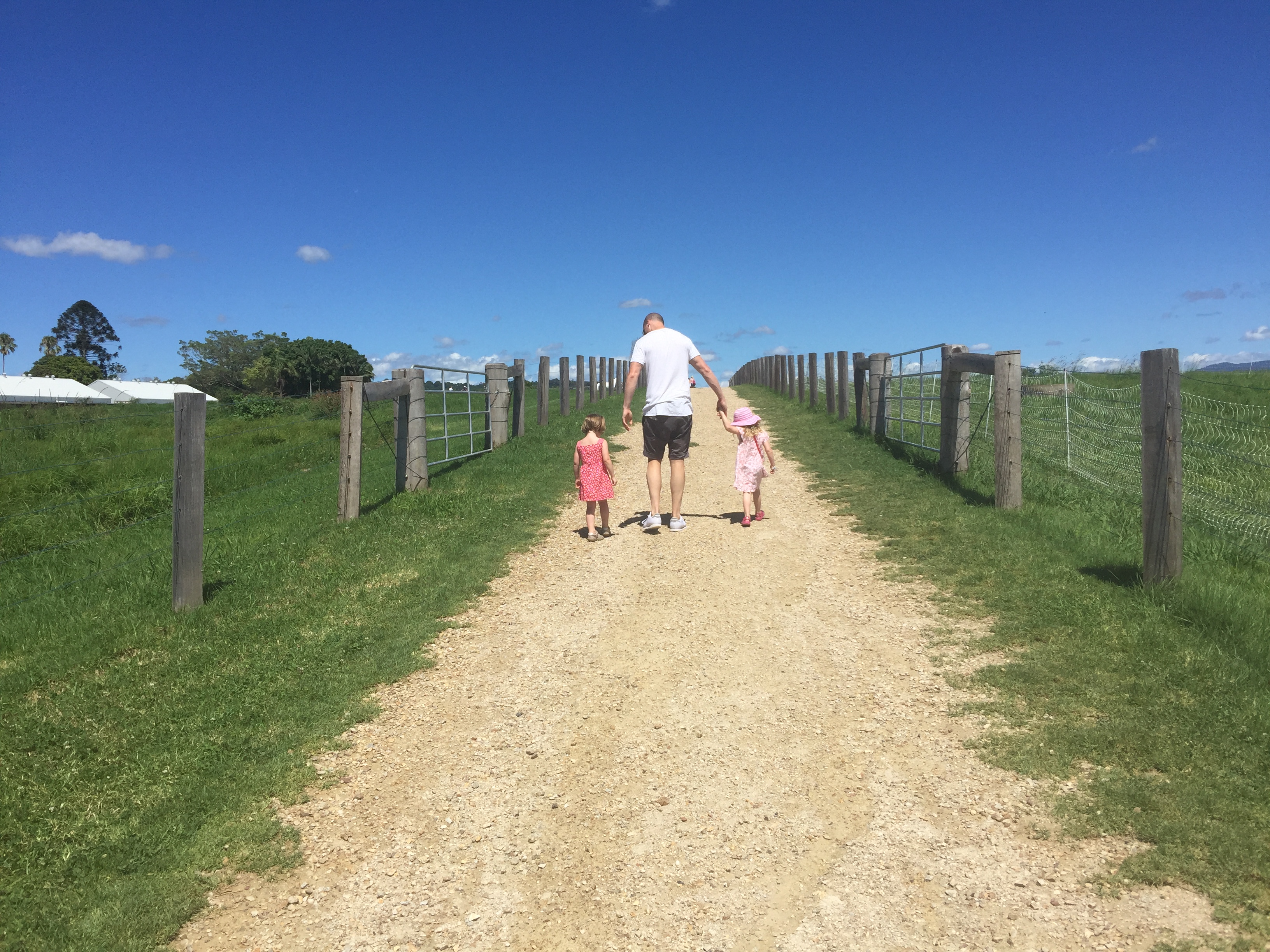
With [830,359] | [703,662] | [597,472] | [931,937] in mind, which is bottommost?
[931,937]

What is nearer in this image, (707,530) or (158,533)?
(707,530)

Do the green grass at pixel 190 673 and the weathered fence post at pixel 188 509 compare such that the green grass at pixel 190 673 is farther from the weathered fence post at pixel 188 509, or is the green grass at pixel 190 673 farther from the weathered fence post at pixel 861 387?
the weathered fence post at pixel 861 387

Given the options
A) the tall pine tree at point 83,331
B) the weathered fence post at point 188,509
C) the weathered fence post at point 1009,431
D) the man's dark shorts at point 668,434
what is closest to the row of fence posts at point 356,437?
the weathered fence post at point 188,509

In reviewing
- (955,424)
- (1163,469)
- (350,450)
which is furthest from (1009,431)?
(350,450)

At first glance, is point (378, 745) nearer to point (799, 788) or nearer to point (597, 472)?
point (799, 788)

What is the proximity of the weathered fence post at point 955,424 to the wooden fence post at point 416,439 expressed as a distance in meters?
6.72

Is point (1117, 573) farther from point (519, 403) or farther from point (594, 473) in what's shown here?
point (519, 403)

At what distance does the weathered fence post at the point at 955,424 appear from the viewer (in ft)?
36.3

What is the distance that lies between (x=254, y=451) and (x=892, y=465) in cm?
1167

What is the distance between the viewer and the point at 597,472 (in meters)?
8.73

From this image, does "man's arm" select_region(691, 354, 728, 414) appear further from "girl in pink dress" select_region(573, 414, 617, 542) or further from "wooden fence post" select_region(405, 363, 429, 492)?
"wooden fence post" select_region(405, 363, 429, 492)

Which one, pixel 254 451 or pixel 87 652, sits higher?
pixel 254 451

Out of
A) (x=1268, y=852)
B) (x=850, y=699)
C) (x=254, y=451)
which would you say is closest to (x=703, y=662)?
(x=850, y=699)

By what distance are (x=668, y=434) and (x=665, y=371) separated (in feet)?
2.12
